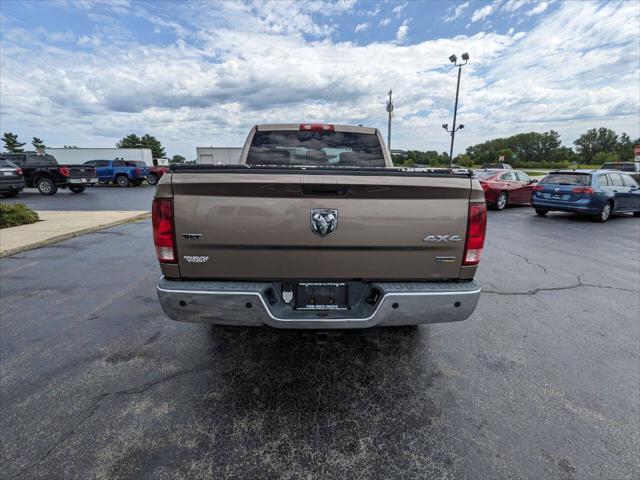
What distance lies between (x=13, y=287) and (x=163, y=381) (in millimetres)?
3654

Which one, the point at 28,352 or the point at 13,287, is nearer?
the point at 28,352

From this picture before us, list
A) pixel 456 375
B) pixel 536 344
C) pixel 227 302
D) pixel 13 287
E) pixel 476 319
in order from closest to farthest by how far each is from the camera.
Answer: pixel 227 302 < pixel 456 375 < pixel 536 344 < pixel 476 319 < pixel 13 287

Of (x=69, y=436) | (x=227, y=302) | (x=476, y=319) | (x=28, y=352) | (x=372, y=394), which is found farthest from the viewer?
Result: (x=476, y=319)

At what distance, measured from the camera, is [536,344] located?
3.27 meters

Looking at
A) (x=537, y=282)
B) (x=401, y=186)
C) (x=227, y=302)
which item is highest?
(x=401, y=186)

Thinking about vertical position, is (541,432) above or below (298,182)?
below

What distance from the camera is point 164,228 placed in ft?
7.32

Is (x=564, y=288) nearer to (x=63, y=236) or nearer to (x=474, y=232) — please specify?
(x=474, y=232)

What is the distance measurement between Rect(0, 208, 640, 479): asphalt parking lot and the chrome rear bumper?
0.64m

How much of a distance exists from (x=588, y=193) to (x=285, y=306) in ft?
39.0

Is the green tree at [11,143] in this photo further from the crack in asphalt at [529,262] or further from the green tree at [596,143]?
the green tree at [596,143]

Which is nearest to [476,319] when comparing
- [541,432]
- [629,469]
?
[541,432]

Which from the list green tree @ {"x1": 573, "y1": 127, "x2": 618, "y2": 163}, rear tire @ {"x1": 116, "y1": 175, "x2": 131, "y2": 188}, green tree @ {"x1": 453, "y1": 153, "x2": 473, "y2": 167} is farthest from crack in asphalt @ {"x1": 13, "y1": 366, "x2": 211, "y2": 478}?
green tree @ {"x1": 573, "y1": 127, "x2": 618, "y2": 163}

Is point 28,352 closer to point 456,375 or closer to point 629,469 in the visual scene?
point 456,375
